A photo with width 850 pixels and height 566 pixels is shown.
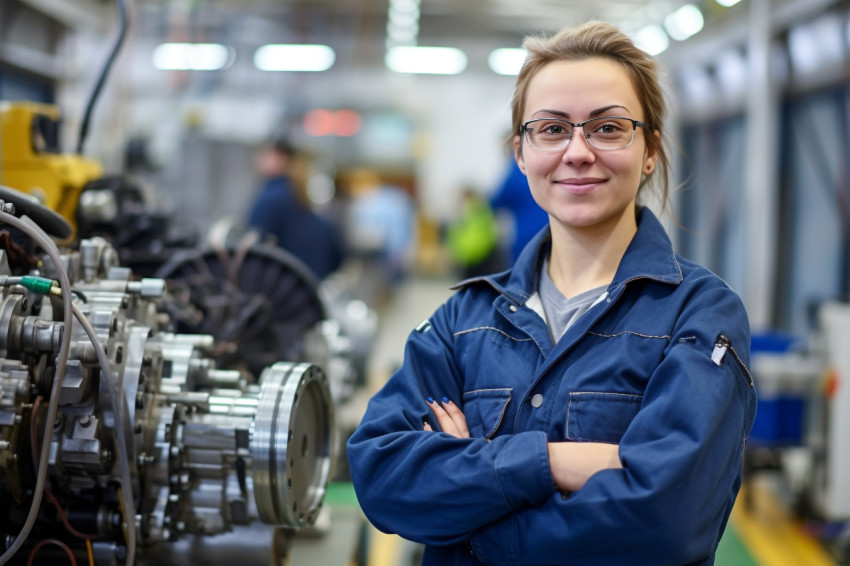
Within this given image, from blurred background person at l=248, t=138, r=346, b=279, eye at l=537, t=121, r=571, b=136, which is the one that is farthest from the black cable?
blurred background person at l=248, t=138, r=346, b=279

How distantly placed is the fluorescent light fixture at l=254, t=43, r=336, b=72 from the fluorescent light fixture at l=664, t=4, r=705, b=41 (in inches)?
180

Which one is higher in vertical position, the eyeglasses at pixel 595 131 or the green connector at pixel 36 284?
the eyeglasses at pixel 595 131

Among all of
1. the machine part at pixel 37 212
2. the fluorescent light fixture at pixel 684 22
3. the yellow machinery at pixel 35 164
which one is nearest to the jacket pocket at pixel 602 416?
the machine part at pixel 37 212

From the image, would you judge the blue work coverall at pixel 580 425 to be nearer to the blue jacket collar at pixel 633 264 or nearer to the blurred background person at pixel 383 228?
the blue jacket collar at pixel 633 264

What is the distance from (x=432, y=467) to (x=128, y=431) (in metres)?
0.55

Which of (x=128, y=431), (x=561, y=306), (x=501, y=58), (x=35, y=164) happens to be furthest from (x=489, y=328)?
(x=501, y=58)

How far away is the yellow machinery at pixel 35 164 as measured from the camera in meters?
1.94

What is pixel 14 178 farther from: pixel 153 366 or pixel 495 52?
pixel 495 52

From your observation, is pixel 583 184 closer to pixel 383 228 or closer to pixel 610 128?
pixel 610 128

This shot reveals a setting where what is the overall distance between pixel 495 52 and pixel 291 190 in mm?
6095

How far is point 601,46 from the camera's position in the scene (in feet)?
3.96

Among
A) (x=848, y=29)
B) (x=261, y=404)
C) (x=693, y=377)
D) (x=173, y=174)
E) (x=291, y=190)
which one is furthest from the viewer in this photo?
(x=173, y=174)

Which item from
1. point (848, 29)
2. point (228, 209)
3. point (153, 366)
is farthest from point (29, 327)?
point (228, 209)

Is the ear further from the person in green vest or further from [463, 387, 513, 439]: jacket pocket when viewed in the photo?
the person in green vest
